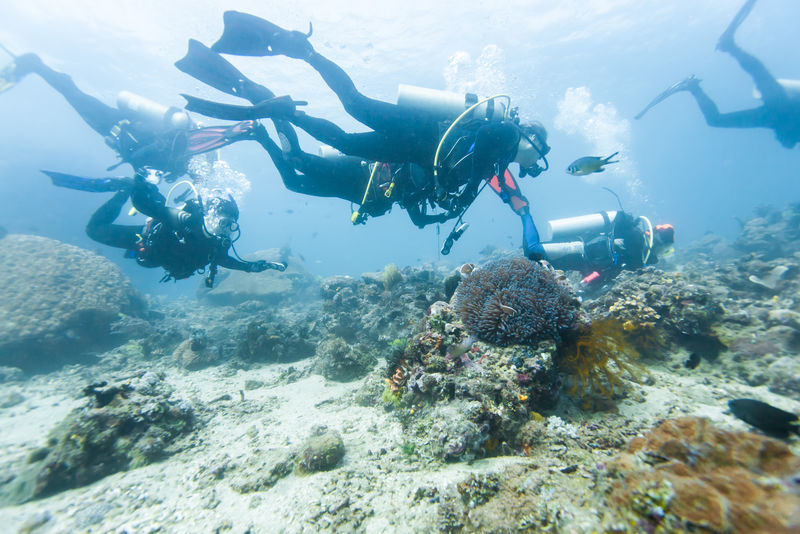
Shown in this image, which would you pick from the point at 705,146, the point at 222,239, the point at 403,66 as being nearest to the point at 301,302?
the point at 222,239

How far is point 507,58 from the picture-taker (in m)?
30.0

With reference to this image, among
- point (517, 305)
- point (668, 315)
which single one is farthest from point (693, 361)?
point (517, 305)

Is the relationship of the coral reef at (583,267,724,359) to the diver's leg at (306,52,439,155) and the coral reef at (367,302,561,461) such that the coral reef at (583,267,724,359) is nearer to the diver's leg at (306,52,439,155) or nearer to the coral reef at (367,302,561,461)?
the coral reef at (367,302,561,461)

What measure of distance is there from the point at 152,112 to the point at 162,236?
7251 millimetres

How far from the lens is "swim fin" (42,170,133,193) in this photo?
7168mm

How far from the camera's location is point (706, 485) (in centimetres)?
161

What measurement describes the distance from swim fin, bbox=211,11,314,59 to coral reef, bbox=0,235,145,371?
10061 millimetres

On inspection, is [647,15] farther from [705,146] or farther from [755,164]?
[755,164]

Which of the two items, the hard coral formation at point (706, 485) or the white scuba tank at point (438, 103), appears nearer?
the hard coral formation at point (706, 485)

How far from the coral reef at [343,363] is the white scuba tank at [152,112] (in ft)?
33.2

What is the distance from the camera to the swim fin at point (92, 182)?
7168mm

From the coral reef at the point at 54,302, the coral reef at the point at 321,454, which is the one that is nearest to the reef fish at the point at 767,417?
the coral reef at the point at 321,454

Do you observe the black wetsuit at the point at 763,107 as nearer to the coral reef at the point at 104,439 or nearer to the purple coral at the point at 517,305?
the purple coral at the point at 517,305

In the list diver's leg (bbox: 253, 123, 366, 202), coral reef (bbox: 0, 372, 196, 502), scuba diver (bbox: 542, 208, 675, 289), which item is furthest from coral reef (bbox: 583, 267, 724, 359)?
coral reef (bbox: 0, 372, 196, 502)
